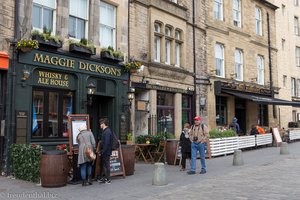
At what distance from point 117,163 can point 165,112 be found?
7.67m

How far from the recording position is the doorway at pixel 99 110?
15.2 meters

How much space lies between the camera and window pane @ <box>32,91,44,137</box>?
1225 cm

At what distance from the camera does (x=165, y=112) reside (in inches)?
717

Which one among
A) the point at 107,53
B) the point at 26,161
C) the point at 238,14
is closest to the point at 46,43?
the point at 107,53

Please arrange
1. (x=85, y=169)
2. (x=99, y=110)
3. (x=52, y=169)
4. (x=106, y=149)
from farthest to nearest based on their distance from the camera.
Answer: (x=99, y=110) → (x=106, y=149) → (x=85, y=169) → (x=52, y=169)

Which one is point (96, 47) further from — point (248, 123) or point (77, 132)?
point (248, 123)

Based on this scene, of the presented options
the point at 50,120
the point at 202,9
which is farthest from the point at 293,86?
the point at 50,120

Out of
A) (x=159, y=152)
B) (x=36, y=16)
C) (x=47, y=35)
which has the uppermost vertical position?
→ (x=36, y=16)

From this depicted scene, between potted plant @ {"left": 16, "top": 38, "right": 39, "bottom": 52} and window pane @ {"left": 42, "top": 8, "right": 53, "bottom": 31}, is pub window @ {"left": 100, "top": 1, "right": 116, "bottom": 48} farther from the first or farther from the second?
potted plant @ {"left": 16, "top": 38, "right": 39, "bottom": 52}

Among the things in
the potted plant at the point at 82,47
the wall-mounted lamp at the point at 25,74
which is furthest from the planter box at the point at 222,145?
the wall-mounted lamp at the point at 25,74

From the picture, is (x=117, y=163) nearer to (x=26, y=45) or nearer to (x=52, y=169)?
(x=52, y=169)

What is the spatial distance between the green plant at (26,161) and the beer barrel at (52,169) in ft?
2.17

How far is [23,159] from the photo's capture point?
10.4m

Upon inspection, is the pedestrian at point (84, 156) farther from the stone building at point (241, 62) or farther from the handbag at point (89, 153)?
the stone building at point (241, 62)
